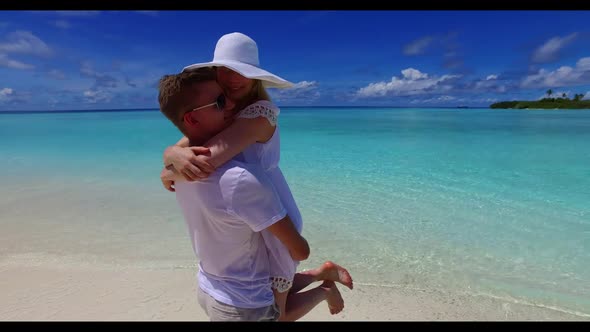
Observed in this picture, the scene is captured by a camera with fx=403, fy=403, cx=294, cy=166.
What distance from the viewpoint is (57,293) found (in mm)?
3430

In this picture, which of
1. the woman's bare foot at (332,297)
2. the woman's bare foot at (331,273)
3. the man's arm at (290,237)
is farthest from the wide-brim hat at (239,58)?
the woman's bare foot at (332,297)

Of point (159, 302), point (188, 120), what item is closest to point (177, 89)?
point (188, 120)

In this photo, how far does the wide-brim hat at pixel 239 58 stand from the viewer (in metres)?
1.38

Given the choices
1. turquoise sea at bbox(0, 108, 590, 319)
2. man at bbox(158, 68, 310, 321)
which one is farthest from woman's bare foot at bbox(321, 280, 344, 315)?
turquoise sea at bbox(0, 108, 590, 319)

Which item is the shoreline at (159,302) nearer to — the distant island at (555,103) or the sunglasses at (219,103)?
the sunglasses at (219,103)

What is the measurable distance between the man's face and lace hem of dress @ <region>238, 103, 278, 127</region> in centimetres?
7

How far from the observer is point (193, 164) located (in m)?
1.28

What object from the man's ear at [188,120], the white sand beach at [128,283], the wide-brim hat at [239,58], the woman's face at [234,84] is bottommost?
the white sand beach at [128,283]

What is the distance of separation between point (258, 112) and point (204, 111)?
0.19 meters

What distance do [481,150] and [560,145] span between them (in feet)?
11.8

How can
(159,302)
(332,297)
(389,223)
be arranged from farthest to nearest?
(389,223)
(159,302)
(332,297)

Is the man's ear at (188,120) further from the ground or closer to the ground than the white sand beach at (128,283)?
further from the ground

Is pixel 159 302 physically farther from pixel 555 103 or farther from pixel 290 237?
pixel 555 103

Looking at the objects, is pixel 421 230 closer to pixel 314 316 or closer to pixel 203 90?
pixel 314 316
